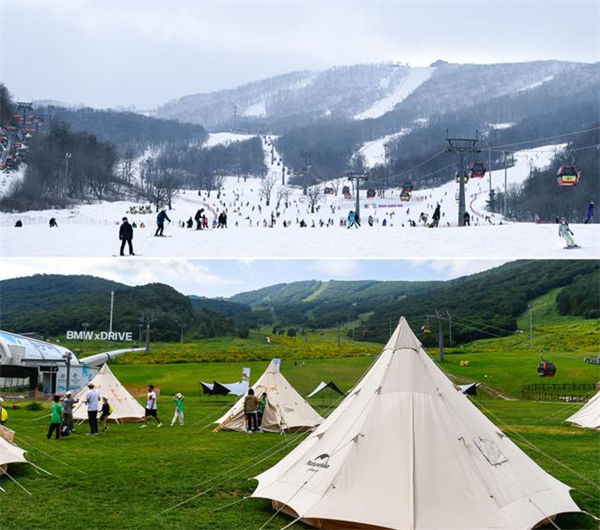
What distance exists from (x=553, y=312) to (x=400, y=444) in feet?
246

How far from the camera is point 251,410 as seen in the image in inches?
714

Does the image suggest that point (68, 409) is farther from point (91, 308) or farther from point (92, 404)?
point (91, 308)

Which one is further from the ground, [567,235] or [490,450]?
[567,235]

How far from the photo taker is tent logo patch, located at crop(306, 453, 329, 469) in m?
9.41

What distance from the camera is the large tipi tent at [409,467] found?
864cm

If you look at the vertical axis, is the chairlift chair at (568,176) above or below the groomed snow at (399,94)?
below

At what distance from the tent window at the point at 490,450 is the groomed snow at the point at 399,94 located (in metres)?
103

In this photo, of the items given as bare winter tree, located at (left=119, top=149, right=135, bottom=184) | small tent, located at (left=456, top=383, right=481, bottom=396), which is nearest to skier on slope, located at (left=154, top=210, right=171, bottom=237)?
small tent, located at (left=456, top=383, right=481, bottom=396)

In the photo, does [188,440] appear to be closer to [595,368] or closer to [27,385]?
[27,385]

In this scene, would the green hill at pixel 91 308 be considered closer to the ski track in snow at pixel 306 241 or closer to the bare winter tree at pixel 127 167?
the bare winter tree at pixel 127 167

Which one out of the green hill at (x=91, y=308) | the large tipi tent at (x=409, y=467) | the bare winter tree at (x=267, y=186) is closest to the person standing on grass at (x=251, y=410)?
the large tipi tent at (x=409, y=467)

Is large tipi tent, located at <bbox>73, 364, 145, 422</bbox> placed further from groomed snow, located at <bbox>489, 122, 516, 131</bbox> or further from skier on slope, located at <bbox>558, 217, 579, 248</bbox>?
groomed snow, located at <bbox>489, 122, 516, 131</bbox>

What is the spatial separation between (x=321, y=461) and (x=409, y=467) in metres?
1.12

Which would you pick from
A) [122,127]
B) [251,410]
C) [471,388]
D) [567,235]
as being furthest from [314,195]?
[251,410]
